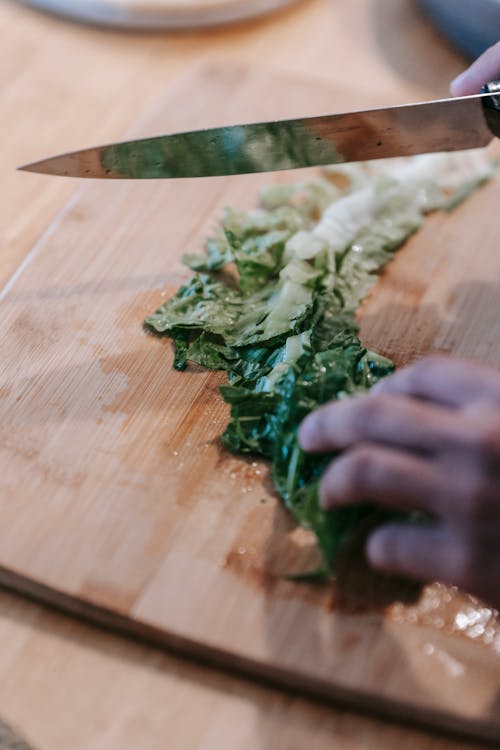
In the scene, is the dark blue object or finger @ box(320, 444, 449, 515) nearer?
finger @ box(320, 444, 449, 515)

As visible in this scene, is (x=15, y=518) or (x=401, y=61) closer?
(x=15, y=518)

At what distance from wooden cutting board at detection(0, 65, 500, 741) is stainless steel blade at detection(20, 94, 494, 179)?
33 cm

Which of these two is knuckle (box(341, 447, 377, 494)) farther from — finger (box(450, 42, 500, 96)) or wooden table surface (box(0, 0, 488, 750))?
finger (box(450, 42, 500, 96))

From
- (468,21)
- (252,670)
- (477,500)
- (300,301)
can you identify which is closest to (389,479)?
(477,500)

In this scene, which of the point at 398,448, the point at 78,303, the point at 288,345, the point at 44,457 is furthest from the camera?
the point at 78,303

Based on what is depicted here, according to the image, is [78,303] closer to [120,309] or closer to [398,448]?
[120,309]

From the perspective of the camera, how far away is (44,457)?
2027 mm

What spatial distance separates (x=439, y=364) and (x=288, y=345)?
22.6 inches

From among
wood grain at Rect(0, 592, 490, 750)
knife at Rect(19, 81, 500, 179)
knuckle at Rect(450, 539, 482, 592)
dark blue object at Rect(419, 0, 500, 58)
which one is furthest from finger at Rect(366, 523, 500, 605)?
dark blue object at Rect(419, 0, 500, 58)

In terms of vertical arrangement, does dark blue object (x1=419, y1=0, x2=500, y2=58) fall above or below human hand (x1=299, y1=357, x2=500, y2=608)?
below

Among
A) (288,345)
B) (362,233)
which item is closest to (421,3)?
(362,233)

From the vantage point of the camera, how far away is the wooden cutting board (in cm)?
171

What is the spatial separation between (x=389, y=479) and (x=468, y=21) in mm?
2425

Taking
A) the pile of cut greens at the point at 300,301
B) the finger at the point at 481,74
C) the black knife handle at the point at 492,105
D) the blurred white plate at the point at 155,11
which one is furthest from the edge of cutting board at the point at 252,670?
the blurred white plate at the point at 155,11
